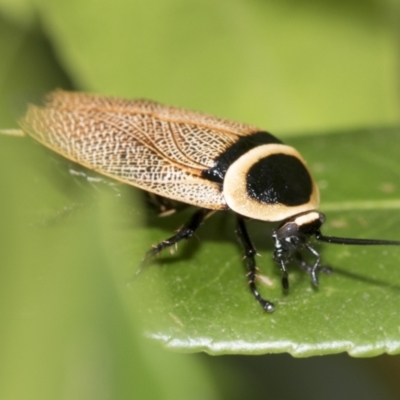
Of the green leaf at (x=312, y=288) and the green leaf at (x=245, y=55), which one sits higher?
the green leaf at (x=245, y=55)

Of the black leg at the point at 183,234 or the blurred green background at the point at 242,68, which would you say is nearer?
the black leg at the point at 183,234

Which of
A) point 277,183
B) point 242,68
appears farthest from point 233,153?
point 242,68

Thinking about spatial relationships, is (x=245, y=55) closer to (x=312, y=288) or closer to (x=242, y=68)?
(x=242, y=68)

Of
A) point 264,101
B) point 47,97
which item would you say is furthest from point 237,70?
point 47,97

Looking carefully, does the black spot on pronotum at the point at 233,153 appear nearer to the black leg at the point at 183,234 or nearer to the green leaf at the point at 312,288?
the black leg at the point at 183,234

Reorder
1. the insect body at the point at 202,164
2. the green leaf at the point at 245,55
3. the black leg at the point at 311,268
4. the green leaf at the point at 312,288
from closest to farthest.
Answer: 1. the green leaf at the point at 312,288
2. the black leg at the point at 311,268
3. the insect body at the point at 202,164
4. the green leaf at the point at 245,55

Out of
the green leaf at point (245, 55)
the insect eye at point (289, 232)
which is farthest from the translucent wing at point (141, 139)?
the green leaf at point (245, 55)

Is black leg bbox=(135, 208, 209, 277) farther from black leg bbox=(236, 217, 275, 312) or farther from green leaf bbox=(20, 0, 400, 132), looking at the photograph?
green leaf bbox=(20, 0, 400, 132)

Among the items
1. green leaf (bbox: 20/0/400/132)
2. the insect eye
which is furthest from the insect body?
green leaf (bbox: 20/0/400/132)
